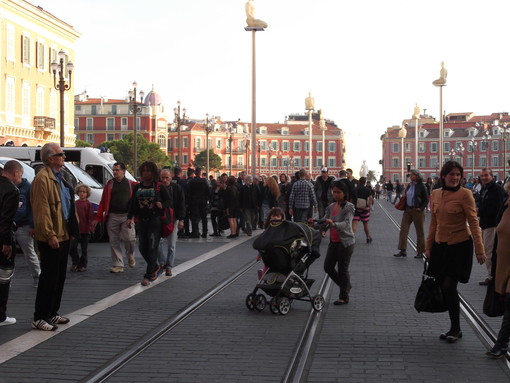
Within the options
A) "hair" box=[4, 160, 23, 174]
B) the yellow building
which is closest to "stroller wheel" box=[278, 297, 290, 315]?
"hair" box=[4, 160, 23, 174]

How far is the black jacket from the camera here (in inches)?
322

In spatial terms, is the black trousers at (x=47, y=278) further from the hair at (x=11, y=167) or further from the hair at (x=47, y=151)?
the hair at (x=11, y=167)

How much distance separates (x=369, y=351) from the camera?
7395 millimetres

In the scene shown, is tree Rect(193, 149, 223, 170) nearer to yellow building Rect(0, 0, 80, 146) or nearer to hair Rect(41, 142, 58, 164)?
yellow building Rect(0, 0, 80, 146)

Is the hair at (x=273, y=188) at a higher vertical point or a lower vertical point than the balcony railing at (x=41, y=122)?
lower

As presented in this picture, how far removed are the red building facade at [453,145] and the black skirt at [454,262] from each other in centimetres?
13177

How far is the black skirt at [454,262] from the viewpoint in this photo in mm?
7898

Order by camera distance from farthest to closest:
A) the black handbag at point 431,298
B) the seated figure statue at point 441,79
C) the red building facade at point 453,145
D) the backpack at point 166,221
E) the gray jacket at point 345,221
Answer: the red building facade at point 453,145 < the seated figure statue at point 441,79 < the backpack at point 166,221 < the gray jacket at point 345,221 < the black handbag at point 431,298

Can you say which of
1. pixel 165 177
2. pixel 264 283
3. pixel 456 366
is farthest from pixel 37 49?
pixel 456 366

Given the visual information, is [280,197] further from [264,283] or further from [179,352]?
[179,352]

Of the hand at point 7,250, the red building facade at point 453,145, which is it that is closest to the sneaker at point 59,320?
the hand at point 7,250

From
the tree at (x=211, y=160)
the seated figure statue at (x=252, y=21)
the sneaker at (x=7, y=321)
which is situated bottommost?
the sneaker at (x=7, y=321)

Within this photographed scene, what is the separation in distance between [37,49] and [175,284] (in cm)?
4532

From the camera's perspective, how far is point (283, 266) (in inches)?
381
